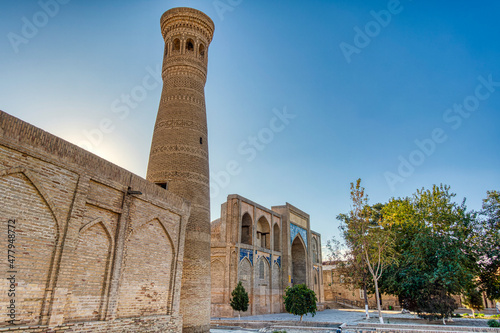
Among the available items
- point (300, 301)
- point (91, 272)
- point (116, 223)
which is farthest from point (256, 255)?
point (91, 272)

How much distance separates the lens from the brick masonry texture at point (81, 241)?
20.3ft

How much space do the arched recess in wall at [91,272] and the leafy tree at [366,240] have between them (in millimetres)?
13198

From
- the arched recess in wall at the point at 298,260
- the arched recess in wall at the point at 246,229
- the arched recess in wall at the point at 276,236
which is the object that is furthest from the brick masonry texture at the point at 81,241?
the arched recess in wall at the point at 298,260

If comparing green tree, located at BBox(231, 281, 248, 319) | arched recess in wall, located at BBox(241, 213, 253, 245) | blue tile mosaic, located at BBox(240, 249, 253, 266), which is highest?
arched recess in wall, located at BBox(241, 213, 253, 245)

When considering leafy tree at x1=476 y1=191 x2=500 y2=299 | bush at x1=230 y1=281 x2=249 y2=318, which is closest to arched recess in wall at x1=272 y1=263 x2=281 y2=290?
bush at x1=230 y1=281 x2=249 y2=318

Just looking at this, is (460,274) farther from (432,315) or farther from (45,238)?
(45,238)

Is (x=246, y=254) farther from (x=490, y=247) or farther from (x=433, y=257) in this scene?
(x=490, y=247)

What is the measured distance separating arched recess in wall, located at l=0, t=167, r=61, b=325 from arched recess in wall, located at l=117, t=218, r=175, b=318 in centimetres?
212

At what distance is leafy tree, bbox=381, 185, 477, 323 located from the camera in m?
15.4

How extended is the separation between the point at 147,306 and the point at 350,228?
1278cm

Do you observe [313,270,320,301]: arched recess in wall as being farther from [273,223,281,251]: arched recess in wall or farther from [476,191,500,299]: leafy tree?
[476,191,500,299]: leafy tree

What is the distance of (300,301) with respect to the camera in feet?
53.4

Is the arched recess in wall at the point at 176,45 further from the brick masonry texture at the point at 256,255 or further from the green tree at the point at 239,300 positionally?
the green tree at the point at 239,300

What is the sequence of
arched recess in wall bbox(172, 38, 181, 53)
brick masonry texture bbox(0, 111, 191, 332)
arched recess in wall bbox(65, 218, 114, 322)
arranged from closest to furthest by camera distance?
brick masonry texture bbox(0, 111, 191, 332)
arched recess in wall bbox(65, 218, 114, 322)
arched recess in wall bbox(172, 38, 181, 53)
